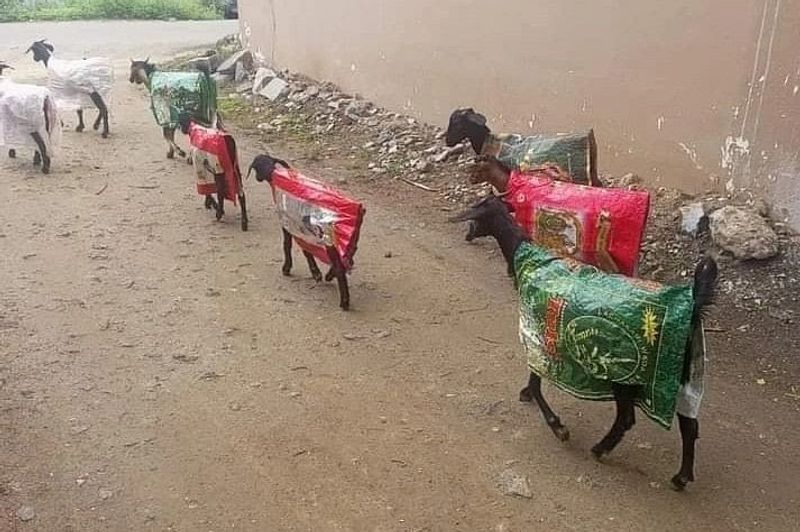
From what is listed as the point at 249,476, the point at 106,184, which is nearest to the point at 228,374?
the point at 249,476

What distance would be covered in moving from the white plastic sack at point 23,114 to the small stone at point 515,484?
20.1ft

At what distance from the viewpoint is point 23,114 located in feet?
25.6

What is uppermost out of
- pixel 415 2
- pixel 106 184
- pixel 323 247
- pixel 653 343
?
pixel 415 2

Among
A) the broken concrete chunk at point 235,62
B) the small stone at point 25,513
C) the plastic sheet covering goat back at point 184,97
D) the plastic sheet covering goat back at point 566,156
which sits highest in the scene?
the plastic sheet covering goat back at point 566,156

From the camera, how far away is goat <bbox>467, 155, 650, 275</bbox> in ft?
14.9

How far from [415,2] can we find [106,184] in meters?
3.86

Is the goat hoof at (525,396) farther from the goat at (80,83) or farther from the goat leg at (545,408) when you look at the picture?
the goat at (80,83)

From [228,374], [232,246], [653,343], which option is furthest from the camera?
[232,246]

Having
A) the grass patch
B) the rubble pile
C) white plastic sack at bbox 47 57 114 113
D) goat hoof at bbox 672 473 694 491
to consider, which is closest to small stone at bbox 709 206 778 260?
the rubble pile

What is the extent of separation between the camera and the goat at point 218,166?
253 inches

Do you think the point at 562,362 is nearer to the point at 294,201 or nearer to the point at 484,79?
the point at 294,201

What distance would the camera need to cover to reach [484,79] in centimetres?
834

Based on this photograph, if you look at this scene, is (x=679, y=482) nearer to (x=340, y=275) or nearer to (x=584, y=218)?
(x=584, y=218)

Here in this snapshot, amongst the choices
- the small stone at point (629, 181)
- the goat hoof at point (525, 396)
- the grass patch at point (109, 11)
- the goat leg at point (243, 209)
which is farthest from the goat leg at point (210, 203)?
the grass patch at point (109, 11)
